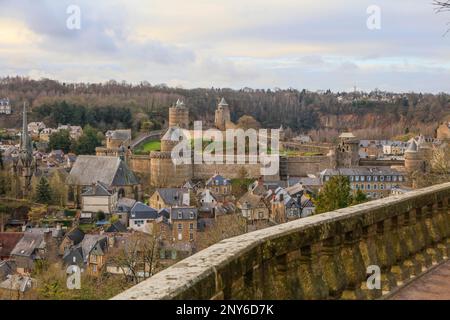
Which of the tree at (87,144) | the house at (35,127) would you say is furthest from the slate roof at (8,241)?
the house at (35,127)

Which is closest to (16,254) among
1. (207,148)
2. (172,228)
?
(172,228)

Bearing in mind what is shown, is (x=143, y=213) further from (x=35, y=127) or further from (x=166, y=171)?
(x=35, y=127)

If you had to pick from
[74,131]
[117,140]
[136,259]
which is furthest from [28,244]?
[74,131]

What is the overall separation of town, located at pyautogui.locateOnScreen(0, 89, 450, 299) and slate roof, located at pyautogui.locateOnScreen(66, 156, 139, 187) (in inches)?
4.3

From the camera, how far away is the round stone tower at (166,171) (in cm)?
5691

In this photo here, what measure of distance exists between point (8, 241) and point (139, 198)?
19512mm

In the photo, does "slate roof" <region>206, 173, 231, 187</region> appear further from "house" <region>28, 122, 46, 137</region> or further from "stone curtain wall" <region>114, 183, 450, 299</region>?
"stone curtain wall" <region>114, 183, 450, 299</region>

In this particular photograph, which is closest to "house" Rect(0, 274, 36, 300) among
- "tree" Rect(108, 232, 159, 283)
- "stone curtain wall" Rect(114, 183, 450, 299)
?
"tree" Rect(108, 232, 159, 283)

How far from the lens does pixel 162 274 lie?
9.11 feet

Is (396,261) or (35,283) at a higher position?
(396,261)

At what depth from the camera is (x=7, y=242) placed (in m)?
31.9

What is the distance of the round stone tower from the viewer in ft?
187
